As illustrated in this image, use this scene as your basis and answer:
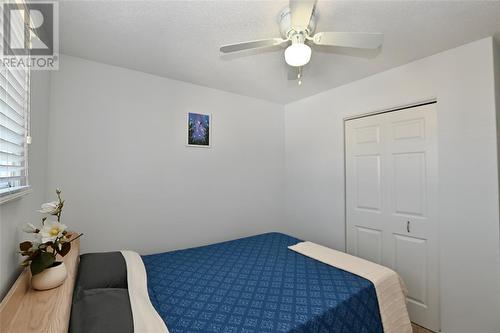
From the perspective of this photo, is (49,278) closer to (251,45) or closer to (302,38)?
(251,45)

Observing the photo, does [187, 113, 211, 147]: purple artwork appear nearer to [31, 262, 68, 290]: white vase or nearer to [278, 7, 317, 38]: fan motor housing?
[278, 7, 317, 38]: fan motor housing

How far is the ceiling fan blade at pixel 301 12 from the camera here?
3.84 feet

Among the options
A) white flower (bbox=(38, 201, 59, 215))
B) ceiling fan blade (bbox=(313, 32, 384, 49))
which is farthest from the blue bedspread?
ceiling fan blade (bbox=(313, 32, 384, 49))

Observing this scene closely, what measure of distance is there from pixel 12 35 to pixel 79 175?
1328mm

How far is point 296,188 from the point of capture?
3.37 m

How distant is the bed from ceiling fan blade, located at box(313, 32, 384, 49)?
162 centimetres

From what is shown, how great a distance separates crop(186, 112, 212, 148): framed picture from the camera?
8.92 ft

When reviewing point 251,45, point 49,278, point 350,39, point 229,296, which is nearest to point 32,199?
point 49,278

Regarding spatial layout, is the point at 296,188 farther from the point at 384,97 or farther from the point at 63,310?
the point at 63,310

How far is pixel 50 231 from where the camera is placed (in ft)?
3.78

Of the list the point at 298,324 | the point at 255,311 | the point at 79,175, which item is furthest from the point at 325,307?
the point at 79,175

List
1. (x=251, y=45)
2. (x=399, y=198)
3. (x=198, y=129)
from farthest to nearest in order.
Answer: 1. (x=198, y=129)
2. (x=399, y=198)
3. (x=251, y=45)

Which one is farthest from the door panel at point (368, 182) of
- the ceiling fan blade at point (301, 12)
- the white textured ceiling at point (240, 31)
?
the ceiling fan blade at point (301, 12)

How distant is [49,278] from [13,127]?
77cm
